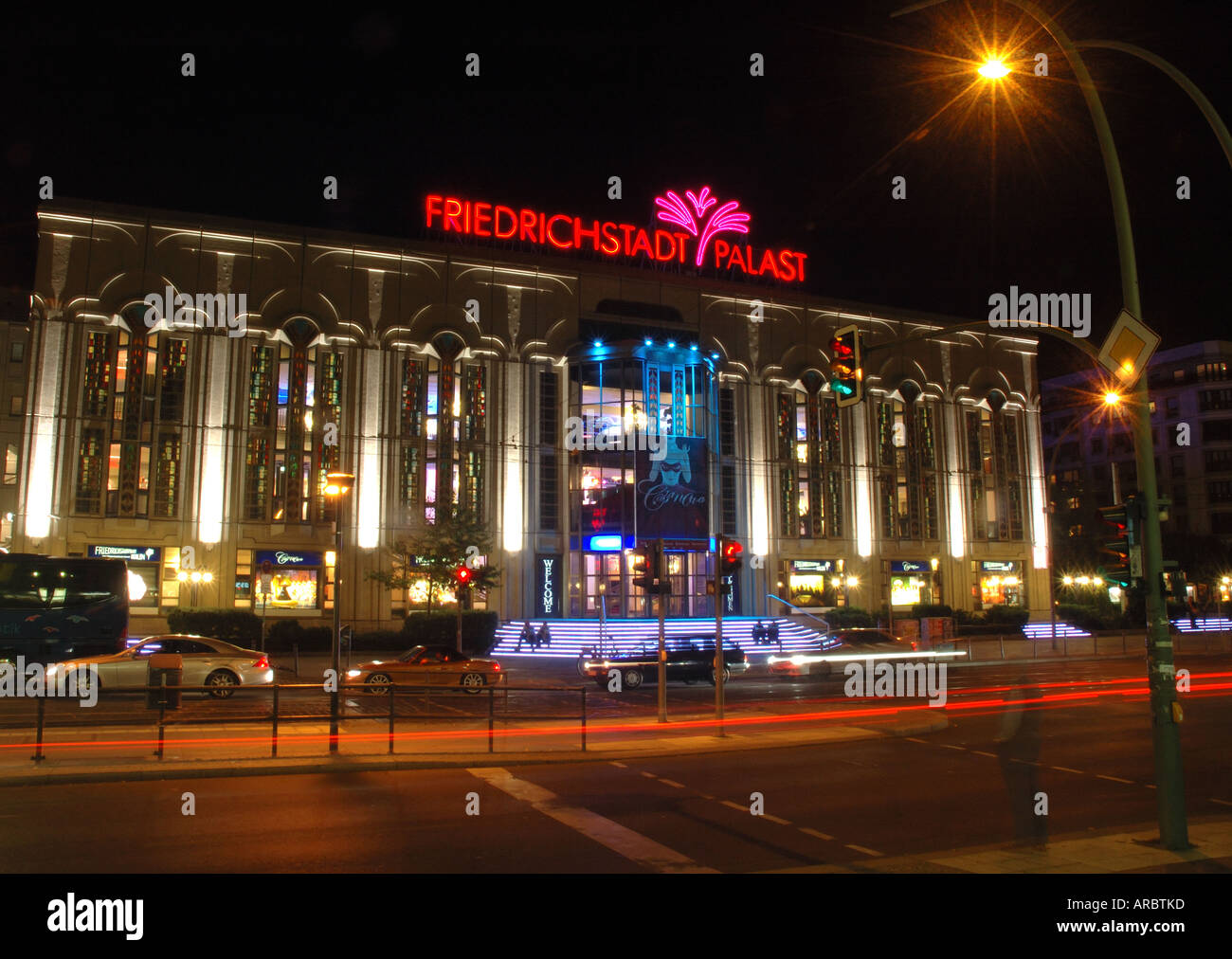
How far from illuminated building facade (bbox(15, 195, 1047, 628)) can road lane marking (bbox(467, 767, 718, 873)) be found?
27.7m

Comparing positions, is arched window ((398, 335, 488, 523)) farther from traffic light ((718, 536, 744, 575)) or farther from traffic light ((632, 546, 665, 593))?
traffic light ((718, 536, 744, 575))

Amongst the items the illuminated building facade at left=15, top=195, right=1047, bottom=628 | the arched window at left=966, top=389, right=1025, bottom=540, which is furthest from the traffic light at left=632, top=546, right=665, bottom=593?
the arched window at left=966, top=389, right=1025, bottom=540

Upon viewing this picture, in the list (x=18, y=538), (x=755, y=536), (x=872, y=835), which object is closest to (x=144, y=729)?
(x=872, y=835)

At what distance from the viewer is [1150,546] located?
9.86 m

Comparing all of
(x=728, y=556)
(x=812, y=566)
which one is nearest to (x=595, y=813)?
(x=728, y=556)

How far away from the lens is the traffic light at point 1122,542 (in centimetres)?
1000

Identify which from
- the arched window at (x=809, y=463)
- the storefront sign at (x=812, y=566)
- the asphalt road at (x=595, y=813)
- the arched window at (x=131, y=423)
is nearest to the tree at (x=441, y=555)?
the arched window at (x=131, y=423)

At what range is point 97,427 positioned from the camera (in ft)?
133

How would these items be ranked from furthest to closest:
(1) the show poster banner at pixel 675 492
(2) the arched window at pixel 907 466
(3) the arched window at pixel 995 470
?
(3) the arched window at pixel 995 470, (2) the arched window at pixel 907 466, (1) the show poster banner at pixel 675 492

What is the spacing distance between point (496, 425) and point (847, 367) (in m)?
35.4

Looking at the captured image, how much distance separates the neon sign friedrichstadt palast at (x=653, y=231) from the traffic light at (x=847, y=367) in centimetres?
3684

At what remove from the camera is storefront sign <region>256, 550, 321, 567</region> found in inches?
1671

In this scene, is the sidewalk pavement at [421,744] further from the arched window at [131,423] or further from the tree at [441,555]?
the arched window at [131,423]

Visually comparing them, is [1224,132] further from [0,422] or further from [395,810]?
[0,422]
